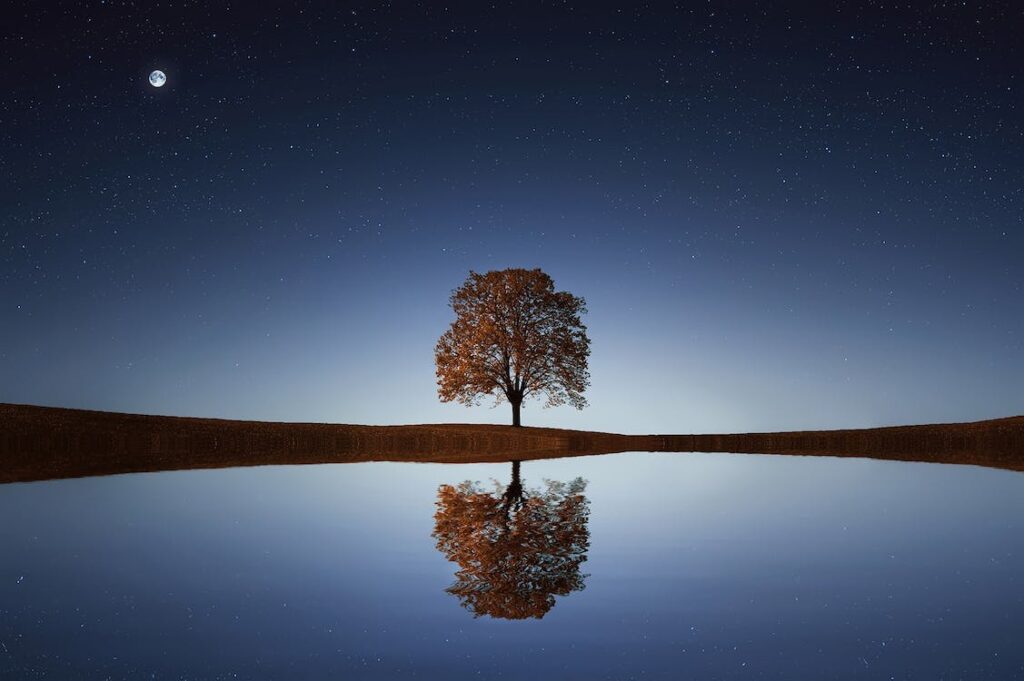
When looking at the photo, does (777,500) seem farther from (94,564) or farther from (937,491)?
(94,564)

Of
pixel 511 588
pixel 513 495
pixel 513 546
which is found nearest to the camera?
pixel 511 588

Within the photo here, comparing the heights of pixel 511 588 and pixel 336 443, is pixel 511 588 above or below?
below

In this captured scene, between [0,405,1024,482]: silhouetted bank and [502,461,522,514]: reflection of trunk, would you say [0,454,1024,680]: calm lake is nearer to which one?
[502,461,522,514]: reflection of trunk

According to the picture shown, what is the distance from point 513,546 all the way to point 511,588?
2.02m

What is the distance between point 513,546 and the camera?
28.0 ft

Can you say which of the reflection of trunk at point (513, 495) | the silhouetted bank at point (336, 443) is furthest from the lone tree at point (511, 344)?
the reflection of trunk at point (513, 495)

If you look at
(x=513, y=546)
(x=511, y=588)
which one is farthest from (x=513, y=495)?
(x=511, y=588)

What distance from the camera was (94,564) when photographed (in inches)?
305

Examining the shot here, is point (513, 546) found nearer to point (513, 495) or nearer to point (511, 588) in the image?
point (511, 588)

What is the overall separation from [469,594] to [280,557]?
2762mm

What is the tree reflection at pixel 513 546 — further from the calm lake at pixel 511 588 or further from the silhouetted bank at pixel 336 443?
the silhouetted bank at pixel 336 443

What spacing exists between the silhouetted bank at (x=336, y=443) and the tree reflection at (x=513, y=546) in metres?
12.8

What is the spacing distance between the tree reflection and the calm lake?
4cm

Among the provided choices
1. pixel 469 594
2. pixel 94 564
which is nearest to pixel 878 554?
pixel 469 594
